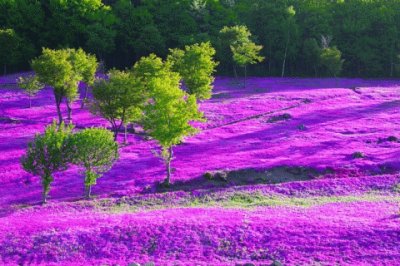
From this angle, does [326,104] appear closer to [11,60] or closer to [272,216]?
[272,216]

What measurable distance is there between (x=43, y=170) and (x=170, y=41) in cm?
8327

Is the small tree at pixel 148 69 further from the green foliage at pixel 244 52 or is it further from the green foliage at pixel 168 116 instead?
the green foliage at pixel 244 52

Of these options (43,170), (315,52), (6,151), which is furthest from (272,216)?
(315,52)

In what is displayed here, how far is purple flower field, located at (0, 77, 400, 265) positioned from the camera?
28375 millimetres

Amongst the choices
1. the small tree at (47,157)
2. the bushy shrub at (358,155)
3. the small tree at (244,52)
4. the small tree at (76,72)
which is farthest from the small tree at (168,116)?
the small tree at (244,52)

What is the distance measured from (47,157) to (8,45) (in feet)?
242

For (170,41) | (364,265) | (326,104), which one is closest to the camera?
(364,265)

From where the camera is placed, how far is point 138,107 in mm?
57625

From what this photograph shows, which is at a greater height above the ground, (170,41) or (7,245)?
(170,41)

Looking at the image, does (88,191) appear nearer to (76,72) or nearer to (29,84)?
(76,72)

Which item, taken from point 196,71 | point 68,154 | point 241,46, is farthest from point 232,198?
point 241,46

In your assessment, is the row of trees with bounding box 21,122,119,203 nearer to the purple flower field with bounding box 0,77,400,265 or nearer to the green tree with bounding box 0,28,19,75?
the purple flower field with bounding box 0,77,400,265

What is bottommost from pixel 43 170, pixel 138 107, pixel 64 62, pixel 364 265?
pixel 364 265

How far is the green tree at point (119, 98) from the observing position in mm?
55875
